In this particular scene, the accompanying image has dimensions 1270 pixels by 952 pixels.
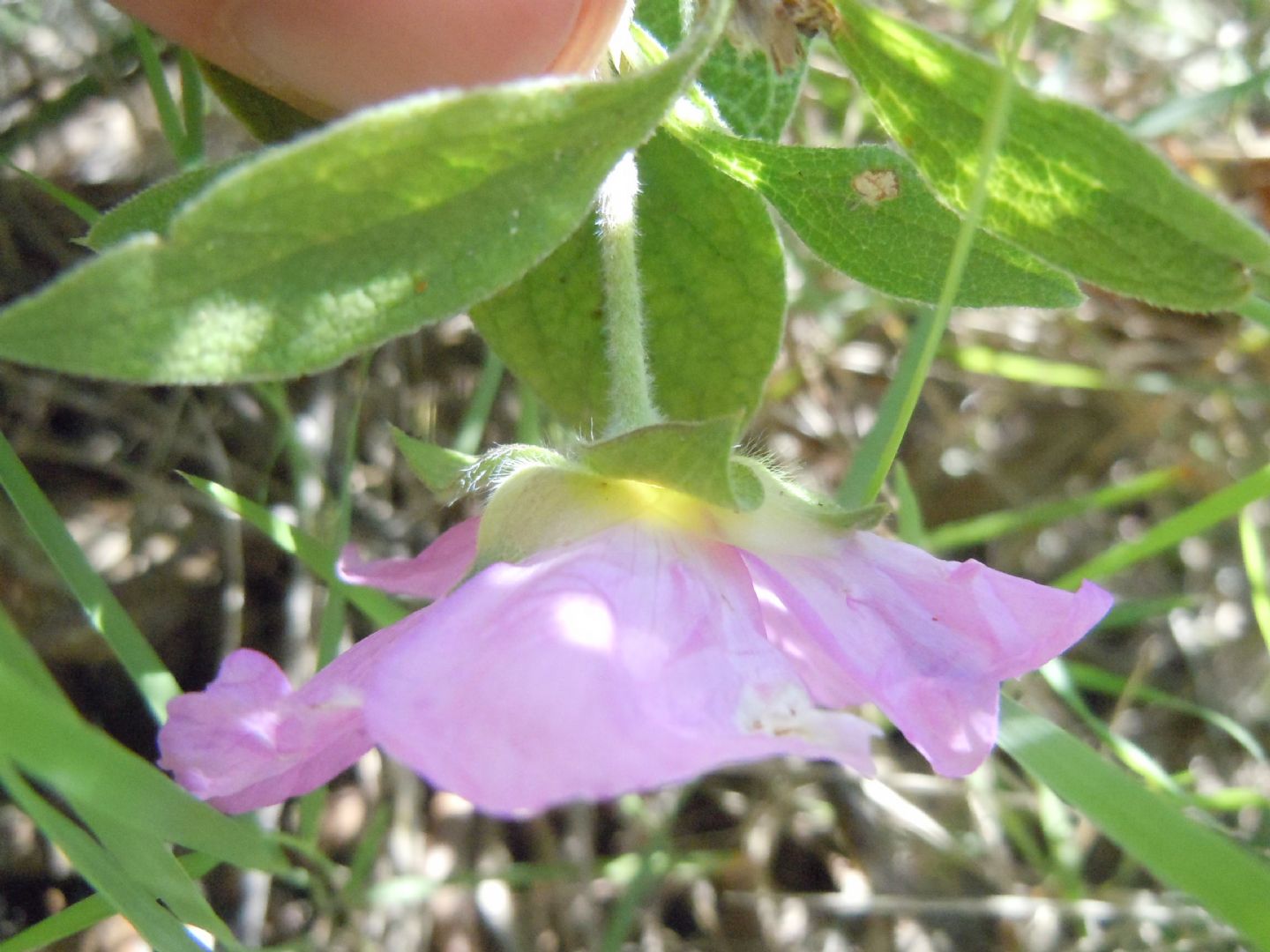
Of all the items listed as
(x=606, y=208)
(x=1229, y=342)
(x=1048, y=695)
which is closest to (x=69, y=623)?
(x=606, y=208)

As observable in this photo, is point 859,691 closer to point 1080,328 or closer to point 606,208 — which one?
point 606,208

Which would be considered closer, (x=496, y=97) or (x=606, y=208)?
(x=496, y=97)

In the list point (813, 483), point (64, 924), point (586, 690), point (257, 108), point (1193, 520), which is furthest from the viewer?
point (813, 483)

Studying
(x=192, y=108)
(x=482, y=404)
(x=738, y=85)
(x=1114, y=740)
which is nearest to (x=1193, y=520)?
(x=1114, y=740)

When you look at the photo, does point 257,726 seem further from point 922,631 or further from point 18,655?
point 922,631

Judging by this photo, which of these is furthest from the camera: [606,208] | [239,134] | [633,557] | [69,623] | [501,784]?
[239,134]

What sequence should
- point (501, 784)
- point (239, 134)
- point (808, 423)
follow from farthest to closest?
1. point (808, 423)
2. point (239, 134)
3. point (501, 784)

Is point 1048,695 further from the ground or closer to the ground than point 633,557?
closer to the ground
